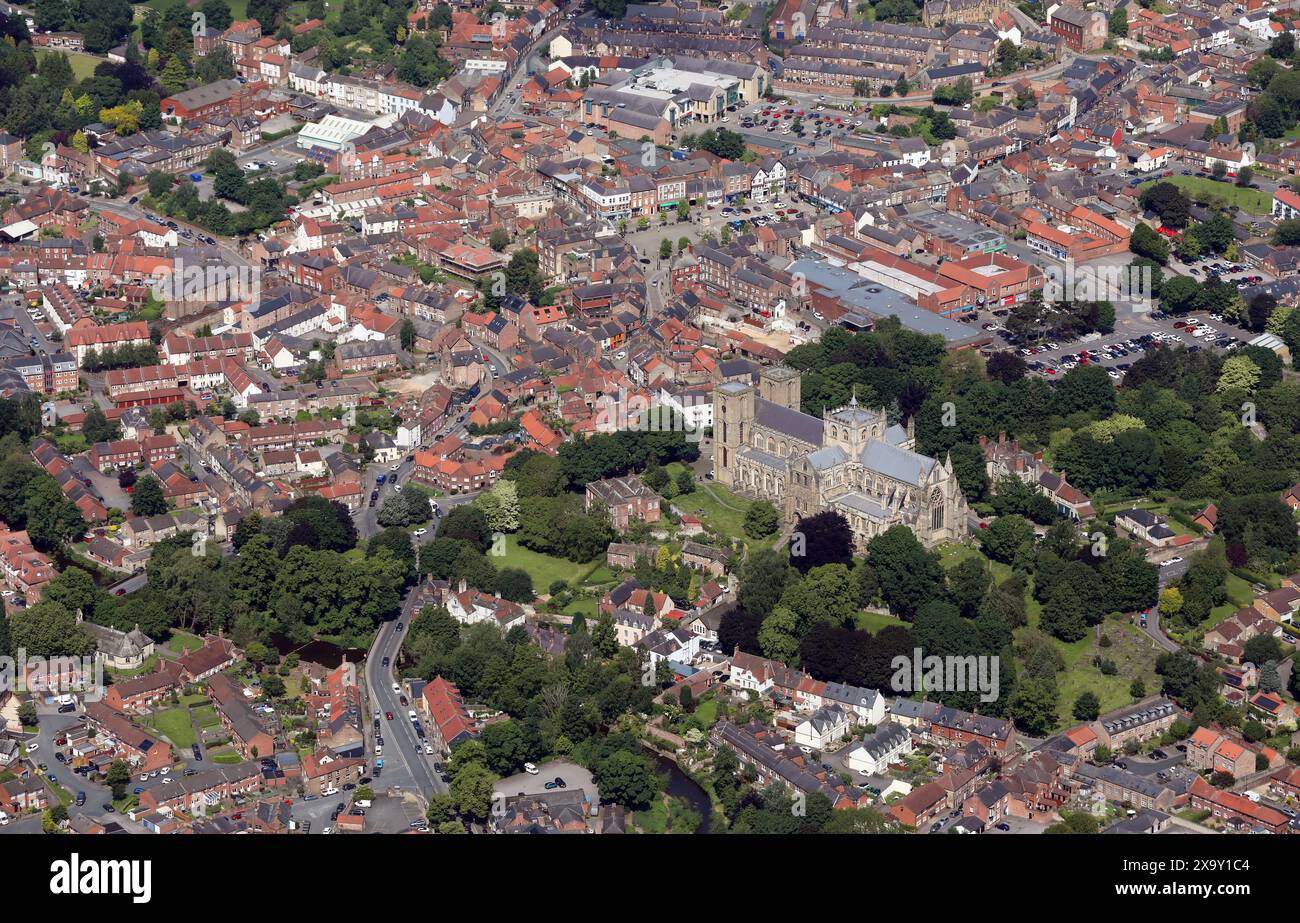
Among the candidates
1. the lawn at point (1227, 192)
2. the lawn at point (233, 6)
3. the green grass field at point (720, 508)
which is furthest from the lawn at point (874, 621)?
the lawn at point (233, 6)

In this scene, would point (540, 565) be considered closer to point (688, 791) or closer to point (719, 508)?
point (719, 508)

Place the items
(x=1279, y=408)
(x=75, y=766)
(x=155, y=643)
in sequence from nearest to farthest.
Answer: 1. (x=75, y=766)
2. (x=155, y=643)
3. (x=1279, y=408)

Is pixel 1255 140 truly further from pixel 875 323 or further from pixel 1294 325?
pixel 875 323

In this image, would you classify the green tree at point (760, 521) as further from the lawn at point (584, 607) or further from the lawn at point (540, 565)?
the lawn at point (584, 607)

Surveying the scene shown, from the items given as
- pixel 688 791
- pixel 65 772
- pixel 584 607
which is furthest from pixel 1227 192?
pixel 65 772

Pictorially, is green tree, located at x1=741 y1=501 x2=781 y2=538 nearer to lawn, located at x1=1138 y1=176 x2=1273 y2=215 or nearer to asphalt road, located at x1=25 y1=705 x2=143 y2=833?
asphalt road, located at x1=25 y1=705 x2=143 y2=833
